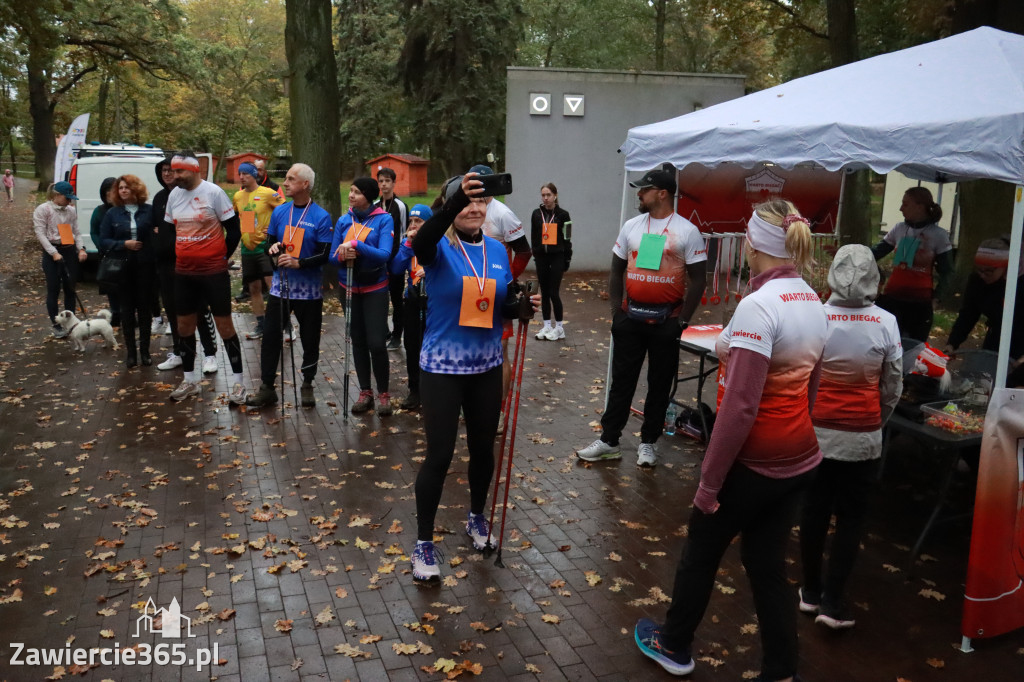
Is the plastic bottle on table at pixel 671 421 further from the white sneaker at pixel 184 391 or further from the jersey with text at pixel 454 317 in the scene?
the white sneaker at pixel 184 391

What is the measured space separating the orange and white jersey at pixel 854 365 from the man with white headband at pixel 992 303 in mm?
2040

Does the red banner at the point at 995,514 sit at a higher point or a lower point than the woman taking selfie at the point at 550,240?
lower

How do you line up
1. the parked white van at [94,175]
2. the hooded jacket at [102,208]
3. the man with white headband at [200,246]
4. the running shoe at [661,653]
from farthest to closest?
the parked white van at [94,175] → the hooded jacket at [102,208] → the man with white headband at [200,246] → the running shoe at [661,653]

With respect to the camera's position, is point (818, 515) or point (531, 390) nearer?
point (818, 515)

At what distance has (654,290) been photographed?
6.03 m

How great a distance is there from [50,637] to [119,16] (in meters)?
24.9

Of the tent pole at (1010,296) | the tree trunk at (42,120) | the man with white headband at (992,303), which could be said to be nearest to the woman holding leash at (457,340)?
the tent pole at (1010,296)

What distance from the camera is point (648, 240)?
6.00 m

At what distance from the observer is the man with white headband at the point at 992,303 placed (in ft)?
19.2

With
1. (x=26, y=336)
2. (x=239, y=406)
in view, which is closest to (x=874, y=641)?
(x=239, y=406)

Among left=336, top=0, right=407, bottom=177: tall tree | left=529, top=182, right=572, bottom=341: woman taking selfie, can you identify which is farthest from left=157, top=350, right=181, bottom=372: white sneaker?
left=336, top=0, right=407, bottom=177: tall tree

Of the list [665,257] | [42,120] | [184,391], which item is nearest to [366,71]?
[42,120]

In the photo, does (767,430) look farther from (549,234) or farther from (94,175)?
(94,175)

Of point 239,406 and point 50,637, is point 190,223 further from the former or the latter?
point 50,637
